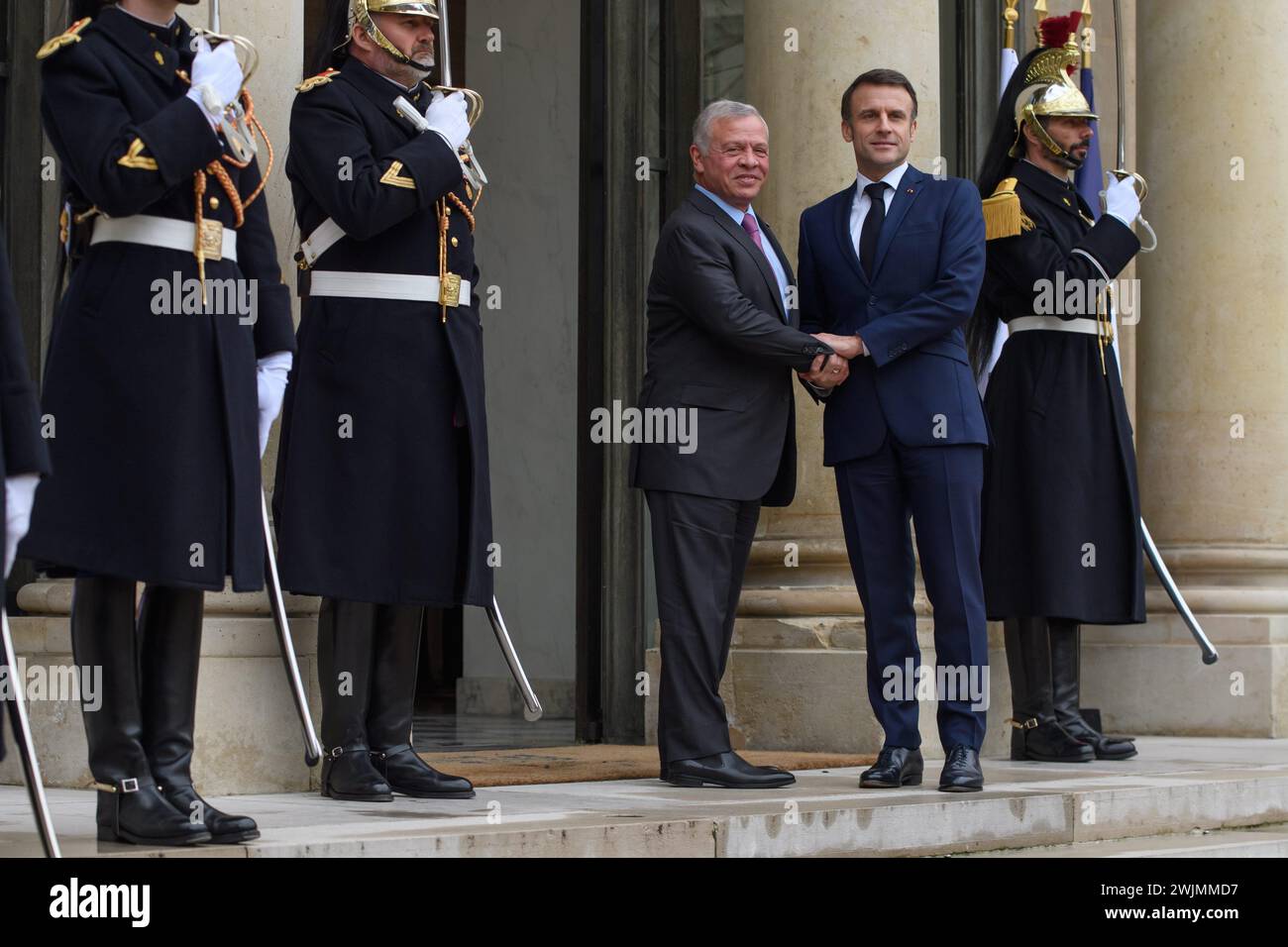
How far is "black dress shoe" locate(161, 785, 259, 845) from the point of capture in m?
4.83

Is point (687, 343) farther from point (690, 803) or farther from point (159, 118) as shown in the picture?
point (159, 118)

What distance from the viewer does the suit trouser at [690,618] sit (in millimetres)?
6590

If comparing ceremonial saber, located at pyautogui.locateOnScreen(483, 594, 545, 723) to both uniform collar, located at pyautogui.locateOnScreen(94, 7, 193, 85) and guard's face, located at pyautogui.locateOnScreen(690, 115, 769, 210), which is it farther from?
uniform collar, located at pyautogui.locateOnScreen(94, 7, 193, 85)

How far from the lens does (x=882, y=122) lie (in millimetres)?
6648

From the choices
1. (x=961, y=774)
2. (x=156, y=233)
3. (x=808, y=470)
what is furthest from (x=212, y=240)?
(x=808, y=470)

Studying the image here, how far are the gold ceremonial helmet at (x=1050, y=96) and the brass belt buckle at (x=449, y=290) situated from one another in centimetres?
278

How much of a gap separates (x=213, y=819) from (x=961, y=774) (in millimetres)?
2423

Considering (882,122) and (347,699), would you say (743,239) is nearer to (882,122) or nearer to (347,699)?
(882,122)

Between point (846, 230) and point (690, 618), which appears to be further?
point (846, 230)

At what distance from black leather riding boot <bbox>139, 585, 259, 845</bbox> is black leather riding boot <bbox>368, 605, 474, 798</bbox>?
1229 mm

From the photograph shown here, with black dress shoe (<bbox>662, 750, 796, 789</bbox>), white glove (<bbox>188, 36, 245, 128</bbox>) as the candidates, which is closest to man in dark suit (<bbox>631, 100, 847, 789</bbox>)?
black dress shoe (<bbox>662, 750, 796, 789</bbox>)

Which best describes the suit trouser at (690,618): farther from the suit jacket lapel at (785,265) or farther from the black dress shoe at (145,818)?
the black dress shoe at (145,818)

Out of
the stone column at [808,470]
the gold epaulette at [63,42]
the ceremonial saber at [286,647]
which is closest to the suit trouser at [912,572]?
the stone column at [808,470]
